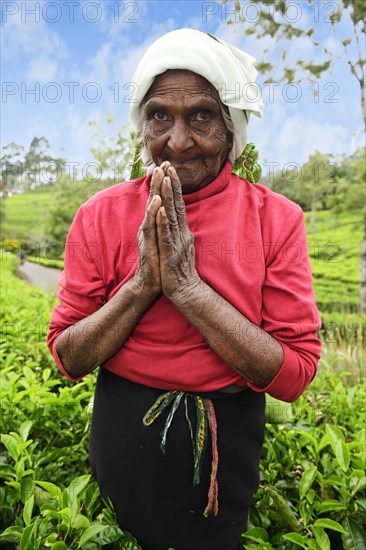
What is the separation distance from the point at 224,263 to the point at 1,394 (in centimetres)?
132

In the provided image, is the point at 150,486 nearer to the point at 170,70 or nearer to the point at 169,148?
the point at 169,148

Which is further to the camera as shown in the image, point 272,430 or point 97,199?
point 272,430

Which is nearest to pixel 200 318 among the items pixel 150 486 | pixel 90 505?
pixel 150 486

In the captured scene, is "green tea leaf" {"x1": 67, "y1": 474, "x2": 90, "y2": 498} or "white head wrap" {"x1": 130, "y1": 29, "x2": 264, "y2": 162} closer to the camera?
"white head wrap" {"x1": 130, "y1": 29, "x2": 264, "y2": 162}

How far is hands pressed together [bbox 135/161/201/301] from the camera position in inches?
51.1

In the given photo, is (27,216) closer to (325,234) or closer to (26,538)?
(325,234)

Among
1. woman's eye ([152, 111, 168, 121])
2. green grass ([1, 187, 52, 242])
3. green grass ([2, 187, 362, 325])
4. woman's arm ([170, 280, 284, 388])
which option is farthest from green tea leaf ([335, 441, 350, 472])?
green grass ([1, 187, 52, 242])

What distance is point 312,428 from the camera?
231 cm

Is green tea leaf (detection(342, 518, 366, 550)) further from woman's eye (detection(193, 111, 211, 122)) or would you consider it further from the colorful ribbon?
woman's eye (detection(193, 111, 211, 122))

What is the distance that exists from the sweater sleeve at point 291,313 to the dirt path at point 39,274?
10.5 m

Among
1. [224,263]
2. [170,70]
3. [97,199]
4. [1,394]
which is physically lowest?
[1,394]

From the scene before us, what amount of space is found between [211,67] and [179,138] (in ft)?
0.70

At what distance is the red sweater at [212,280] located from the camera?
1438 mm

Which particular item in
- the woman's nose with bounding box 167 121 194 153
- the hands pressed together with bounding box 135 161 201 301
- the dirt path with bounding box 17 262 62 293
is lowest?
the dirt path with bounding box 17 262 62 293
